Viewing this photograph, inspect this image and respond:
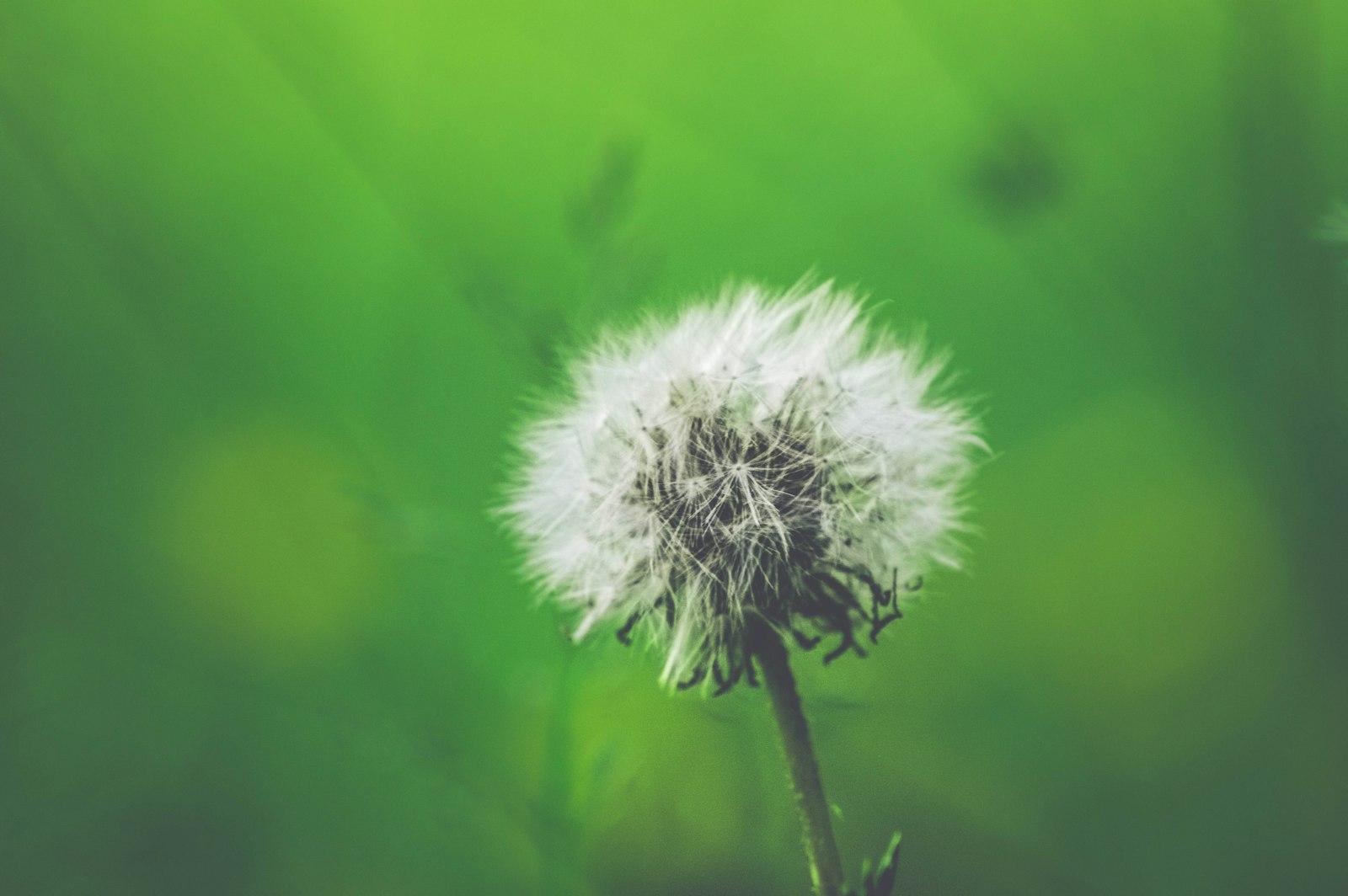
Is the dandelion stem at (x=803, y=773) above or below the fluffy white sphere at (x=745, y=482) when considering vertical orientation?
below

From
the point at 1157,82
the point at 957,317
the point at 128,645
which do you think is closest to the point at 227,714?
the point at 128,645

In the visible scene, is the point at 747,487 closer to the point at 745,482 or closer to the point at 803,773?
the point at 745,482

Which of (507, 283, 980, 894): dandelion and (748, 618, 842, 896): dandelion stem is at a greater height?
(507, 283, 980, 894): dandelion

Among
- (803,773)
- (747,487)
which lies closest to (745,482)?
(747,487)

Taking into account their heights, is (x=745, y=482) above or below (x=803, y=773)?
above

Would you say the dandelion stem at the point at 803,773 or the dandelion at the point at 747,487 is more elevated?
the dandelion at the point at 747,487

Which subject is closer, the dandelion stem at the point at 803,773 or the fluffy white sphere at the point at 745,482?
the dandelion stem at the point at 803,773

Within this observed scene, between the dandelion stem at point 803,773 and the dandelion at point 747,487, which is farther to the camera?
the dandelion at point 747,487
